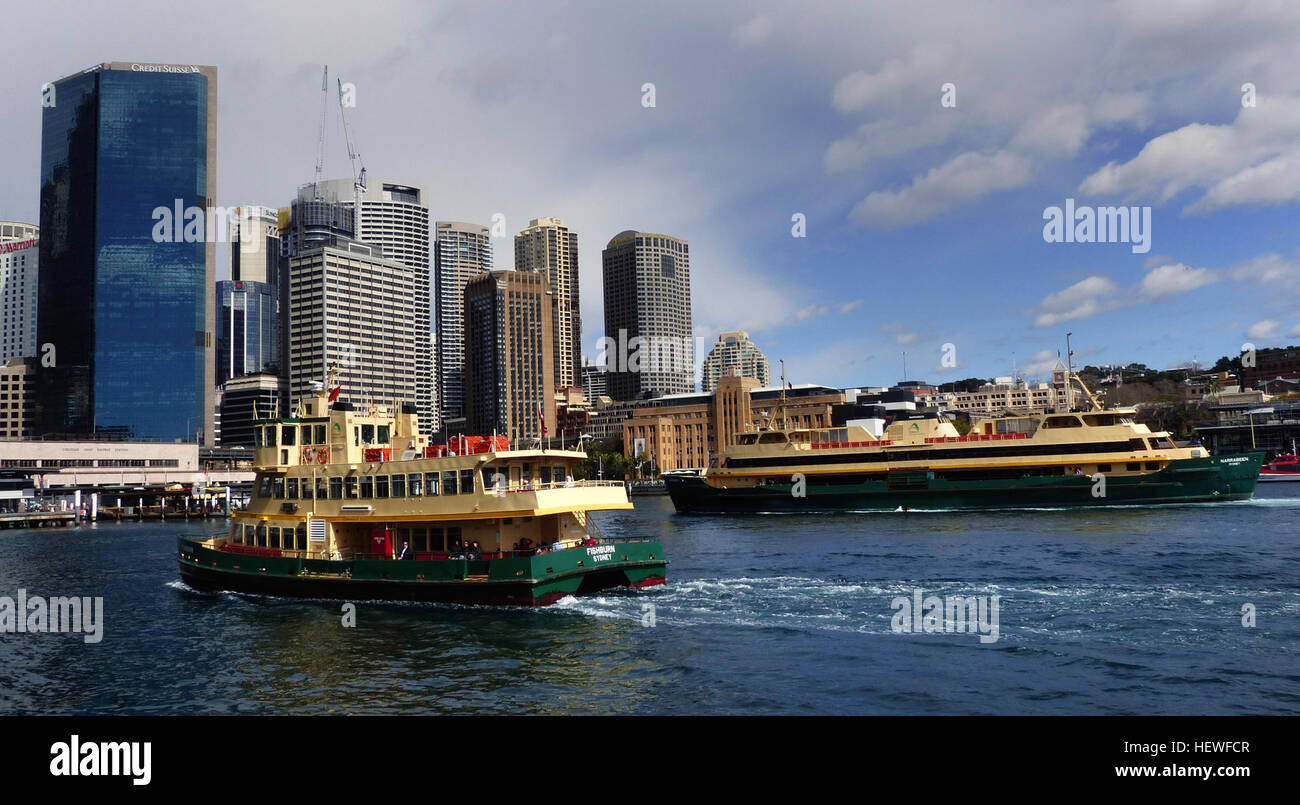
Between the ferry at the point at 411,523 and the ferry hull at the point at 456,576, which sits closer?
the ferry hull at the point at 456,576

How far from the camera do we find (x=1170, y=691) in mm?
19047

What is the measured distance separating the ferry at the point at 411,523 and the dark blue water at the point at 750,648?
44.9 inches

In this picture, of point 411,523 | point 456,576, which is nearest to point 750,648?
point 456,576

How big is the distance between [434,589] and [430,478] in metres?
4.41

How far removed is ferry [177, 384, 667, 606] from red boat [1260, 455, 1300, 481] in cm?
13038

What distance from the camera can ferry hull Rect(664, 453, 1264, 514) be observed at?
72688mm

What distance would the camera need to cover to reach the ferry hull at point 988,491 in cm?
7269

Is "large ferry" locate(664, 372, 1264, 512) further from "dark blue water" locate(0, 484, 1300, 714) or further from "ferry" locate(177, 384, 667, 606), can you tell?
"ferry" locate(177, 384, 667, 606)
